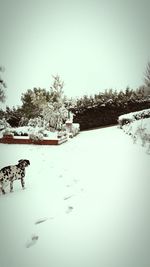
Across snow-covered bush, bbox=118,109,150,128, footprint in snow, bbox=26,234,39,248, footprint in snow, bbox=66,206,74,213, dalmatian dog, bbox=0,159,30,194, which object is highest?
snow-covered bush, bbox=118,109,150,128

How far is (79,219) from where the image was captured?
314cm

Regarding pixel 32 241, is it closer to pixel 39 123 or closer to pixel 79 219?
pixel 79 219

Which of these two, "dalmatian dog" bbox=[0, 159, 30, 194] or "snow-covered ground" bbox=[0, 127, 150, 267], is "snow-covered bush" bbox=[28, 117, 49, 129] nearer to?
"snow-covered ground" bbox=[0, 127, 150, 267]

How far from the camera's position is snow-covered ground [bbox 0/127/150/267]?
2485 mm

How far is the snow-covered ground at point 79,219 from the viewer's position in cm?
249

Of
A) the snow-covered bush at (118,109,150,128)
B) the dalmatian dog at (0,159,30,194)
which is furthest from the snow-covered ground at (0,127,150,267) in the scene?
the snow-covered bush at (118,109,150,128)

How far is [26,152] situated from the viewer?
808 cm

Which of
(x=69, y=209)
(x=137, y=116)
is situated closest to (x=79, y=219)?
(x=69, y=209)

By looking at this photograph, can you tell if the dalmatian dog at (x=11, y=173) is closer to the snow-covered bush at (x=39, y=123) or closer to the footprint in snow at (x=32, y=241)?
the footprint in snow at (x=32, y=241)

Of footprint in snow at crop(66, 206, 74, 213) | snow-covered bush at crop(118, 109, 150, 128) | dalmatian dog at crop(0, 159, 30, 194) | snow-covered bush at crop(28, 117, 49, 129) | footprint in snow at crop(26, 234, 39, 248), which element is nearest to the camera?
footprint in snow at crop(26, 234, 39, 248)

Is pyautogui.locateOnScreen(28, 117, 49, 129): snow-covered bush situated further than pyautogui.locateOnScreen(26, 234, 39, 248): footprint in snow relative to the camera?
Yes

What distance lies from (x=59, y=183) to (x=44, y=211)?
4.12 feet

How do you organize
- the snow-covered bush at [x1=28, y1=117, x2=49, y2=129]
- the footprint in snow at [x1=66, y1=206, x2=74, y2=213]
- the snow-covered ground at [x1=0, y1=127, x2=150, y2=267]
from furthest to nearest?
the snow-covered bush at [x1=28, y1=117, x2=49, y2=129] → the footprint in snow at [x1=66, y1=206, x2=74, y2=213] → the snow-covered ground at [x1=0, y1=127, x2=150, y2=267]

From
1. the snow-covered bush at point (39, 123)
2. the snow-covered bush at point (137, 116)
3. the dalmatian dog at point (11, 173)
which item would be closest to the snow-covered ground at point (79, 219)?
the dalmatian dog at point (11, 173)
